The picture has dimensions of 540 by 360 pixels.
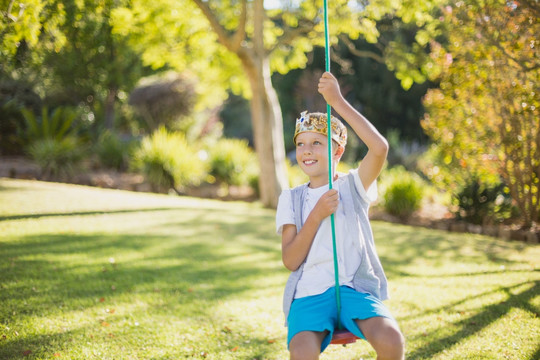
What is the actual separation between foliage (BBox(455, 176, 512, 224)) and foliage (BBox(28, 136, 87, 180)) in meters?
8.68

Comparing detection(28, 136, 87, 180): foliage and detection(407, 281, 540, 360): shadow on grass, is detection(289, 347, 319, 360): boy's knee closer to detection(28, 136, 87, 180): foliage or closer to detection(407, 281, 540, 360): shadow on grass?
detection(407, 281, 540, 360): shadow on grass

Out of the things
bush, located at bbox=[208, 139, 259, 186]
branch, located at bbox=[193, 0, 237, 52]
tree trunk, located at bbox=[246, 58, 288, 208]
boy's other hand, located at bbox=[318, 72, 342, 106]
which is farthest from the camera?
bush, located at bbox=[208, 139, 259, 186]

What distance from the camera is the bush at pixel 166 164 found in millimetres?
10594

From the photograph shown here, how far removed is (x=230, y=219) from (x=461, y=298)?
417 cm

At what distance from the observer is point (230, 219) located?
7375 mm

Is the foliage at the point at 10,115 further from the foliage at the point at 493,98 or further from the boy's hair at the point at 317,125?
the boy's hair at the point at 317,125

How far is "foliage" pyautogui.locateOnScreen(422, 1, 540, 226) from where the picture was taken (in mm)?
4605

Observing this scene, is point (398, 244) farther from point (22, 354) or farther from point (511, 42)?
point (22, 354)

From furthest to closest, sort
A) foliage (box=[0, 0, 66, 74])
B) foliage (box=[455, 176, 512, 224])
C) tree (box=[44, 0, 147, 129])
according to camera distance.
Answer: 1. tree (box=[44, 0, 147, 129])
2. foliage (box=[455, 176, 512, 224])
3. foliage (box=[0, 0, 66, 74])

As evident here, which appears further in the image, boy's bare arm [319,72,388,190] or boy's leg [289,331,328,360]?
boy's bare arm [319,72,388,190]

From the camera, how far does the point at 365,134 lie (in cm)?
212

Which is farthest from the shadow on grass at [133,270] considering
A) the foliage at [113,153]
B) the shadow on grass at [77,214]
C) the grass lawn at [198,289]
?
the foliage at [113,153]

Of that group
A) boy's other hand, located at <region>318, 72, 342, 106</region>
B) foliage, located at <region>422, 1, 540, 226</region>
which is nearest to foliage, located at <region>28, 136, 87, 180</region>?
foliage, located at <region>422, 1, 540, 226</region>

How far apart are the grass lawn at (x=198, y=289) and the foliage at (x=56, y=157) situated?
129 inches
